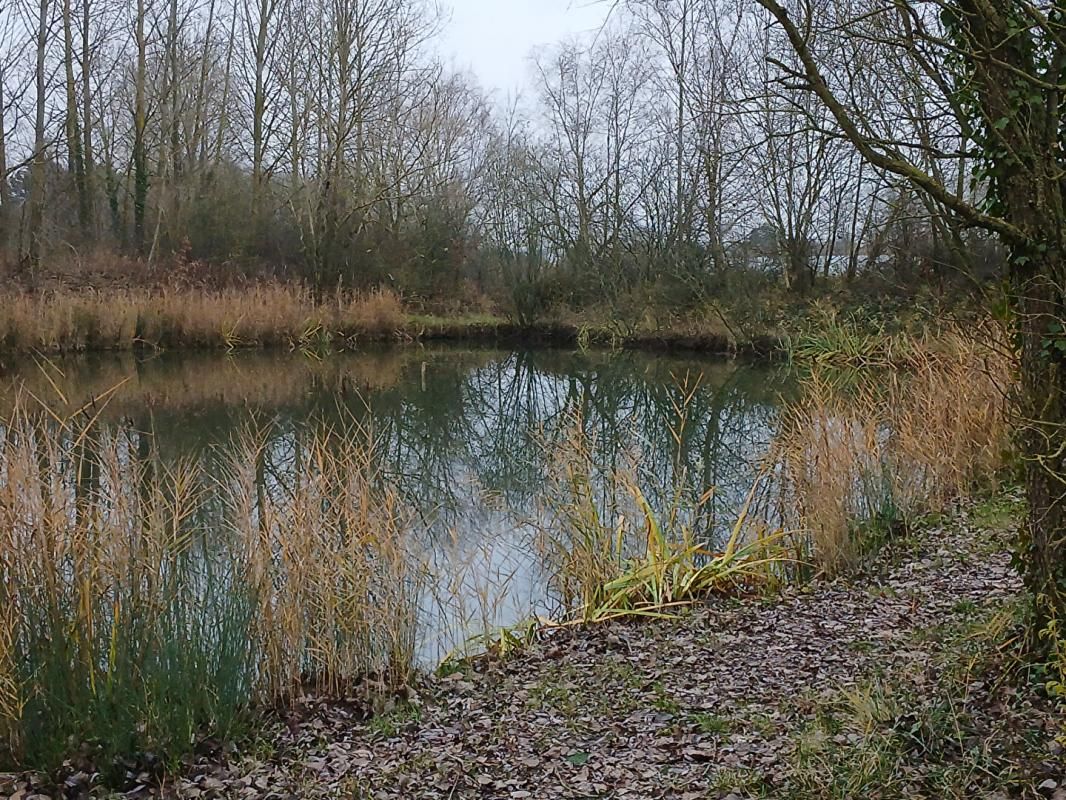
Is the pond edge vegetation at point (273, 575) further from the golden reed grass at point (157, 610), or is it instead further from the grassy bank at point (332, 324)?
the grassy bank at point (332, 324)

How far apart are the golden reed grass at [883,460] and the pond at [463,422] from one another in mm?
816

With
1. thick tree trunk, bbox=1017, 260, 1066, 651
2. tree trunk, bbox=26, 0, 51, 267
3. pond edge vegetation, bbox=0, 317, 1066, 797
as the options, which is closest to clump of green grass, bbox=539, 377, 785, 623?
pond edge vegetation, bbox=0, 317, 1066, 797

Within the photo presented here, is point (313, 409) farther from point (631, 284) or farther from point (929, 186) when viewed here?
point (631, 284)

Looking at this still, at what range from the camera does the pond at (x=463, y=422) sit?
5949mm

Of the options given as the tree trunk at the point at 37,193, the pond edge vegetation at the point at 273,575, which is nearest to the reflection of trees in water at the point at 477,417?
the pond edge vegetation at the point at 273,575

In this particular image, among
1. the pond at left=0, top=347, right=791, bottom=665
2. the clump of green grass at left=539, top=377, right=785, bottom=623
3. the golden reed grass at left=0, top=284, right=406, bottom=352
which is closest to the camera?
the clump of green grass at left=539, top=377, right=785, bottom=623

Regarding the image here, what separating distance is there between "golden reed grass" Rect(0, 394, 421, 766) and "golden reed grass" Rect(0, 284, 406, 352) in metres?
15.0

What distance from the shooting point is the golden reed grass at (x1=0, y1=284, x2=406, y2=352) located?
17.7m

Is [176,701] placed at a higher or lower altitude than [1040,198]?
lower

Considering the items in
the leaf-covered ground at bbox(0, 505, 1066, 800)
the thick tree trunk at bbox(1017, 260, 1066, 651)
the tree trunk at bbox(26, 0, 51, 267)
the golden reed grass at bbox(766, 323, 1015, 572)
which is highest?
the tree trunk at bbox(26, 0, 51, 267)

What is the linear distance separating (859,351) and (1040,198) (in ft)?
53.8

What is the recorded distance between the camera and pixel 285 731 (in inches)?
148

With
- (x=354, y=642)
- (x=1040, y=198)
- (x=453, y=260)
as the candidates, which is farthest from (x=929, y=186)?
(x=453, y=260)

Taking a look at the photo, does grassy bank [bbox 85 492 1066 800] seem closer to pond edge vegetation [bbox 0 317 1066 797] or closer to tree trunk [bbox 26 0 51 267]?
pond edge vegetation [bbox 0 317 1066 797]
